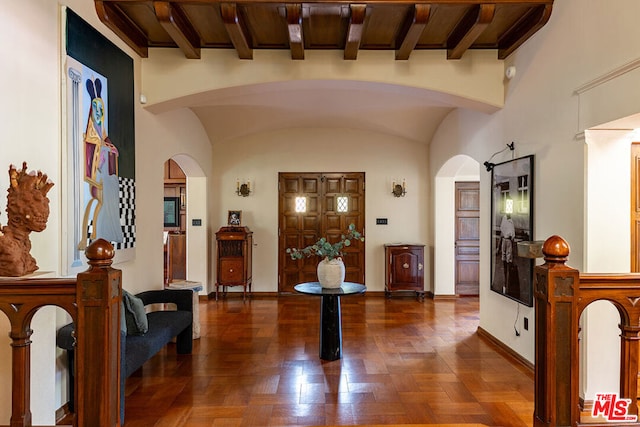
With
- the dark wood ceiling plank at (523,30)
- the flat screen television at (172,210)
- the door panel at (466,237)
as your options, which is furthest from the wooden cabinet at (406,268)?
the flat screen television at (172,210)

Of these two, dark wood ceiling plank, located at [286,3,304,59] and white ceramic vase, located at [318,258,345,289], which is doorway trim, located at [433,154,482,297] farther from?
dark wood ceiling plank, located at [286,3,304,59]

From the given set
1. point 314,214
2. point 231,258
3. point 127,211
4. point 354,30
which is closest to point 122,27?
point 127,211

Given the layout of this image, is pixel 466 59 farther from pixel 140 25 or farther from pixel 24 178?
pixel 24 178

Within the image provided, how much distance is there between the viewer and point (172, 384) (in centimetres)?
338

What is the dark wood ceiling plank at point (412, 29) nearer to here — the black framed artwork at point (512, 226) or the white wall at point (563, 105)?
the white wall at point (563, 105)

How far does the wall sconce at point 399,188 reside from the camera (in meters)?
7.16

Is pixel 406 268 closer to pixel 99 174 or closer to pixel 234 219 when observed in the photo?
pixel 234 219

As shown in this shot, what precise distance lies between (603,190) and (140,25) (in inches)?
154

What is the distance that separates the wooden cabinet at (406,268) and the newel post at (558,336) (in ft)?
16.5

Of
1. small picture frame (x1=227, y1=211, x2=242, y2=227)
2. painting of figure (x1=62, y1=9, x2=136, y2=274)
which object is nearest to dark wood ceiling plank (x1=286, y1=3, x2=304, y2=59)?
painting of figure (x1=62, y1=9, x2=136, y2=274)

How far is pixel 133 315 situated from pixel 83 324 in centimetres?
158

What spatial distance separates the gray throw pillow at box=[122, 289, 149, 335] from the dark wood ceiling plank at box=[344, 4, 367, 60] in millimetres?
2772

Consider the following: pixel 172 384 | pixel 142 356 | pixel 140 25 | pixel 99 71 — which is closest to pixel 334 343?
pixel 172 384

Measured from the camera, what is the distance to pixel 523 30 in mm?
3535
